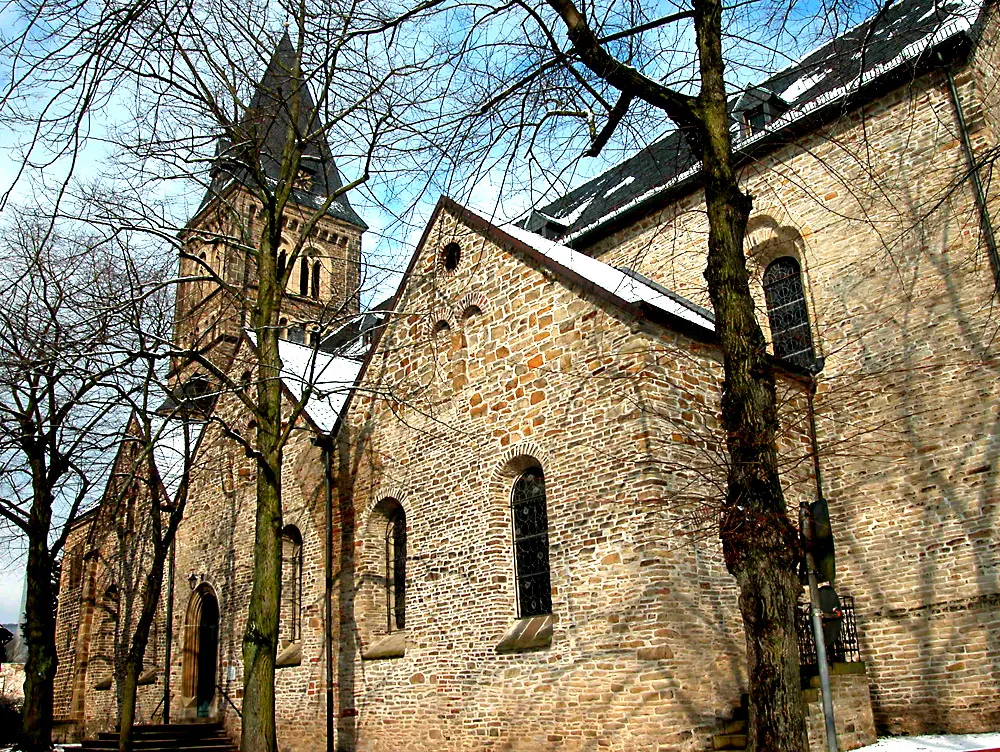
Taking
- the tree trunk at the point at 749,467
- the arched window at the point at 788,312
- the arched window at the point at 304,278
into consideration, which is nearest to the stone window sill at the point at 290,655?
the arched window at the point at 788,312

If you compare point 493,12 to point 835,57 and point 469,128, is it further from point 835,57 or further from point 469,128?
point 835,57

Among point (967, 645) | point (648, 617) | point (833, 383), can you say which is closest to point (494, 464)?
point (648, 617)

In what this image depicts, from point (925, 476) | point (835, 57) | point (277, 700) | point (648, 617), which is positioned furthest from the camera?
point (277, 700)

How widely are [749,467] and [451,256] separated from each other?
8994mm

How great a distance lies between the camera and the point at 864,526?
514 inches

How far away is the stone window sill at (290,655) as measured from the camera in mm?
15191

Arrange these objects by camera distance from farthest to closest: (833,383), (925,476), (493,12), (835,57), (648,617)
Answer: (833,383) → (925,476) → (648,617) → (493,12) → (835,57)

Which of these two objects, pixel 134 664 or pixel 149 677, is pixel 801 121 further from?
pixel 149 677

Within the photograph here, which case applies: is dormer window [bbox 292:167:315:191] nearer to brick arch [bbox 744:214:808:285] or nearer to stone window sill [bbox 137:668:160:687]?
brick arch [bbox 744:214:808:285]

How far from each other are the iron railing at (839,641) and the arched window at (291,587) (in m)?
9.23

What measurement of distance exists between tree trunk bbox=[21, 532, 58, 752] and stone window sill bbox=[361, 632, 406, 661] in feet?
20.6

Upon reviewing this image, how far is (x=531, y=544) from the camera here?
12.2 meters

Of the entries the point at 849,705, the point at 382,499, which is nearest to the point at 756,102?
the point at 382,499

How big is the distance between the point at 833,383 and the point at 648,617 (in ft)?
19.1
